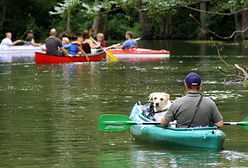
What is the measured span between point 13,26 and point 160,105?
51550 mm

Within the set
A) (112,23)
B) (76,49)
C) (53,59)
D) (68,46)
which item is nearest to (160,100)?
(53,59)

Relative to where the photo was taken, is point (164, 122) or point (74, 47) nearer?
point (164, 122)

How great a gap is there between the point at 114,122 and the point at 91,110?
4.45 metres

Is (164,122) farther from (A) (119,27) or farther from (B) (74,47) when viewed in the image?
(A) (119,27)

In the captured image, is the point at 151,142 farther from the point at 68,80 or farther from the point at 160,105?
the point at 68,80

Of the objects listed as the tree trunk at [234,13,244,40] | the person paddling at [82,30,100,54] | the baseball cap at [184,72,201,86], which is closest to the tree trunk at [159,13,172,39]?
the tree trunk at [234,13,244,40]

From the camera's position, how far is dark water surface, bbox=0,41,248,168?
441 inches

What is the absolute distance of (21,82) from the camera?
23203 millimetres

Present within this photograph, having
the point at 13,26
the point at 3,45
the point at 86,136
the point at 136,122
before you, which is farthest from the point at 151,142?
Result: the point at 13,26

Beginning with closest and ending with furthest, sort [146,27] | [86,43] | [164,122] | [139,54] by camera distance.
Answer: [164,122]
[86,43]
[139,54]
[146,27]

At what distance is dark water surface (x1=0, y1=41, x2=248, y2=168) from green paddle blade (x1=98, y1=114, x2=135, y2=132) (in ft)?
0.89

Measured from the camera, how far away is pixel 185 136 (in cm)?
1150

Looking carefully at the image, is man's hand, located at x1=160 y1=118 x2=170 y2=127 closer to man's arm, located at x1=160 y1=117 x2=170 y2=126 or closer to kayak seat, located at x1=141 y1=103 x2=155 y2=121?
man's arm, located at x1=160 y1=117 x2=170 y2=126

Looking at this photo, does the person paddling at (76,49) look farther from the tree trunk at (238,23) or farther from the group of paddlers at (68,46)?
the tree trunk at (238,23)
